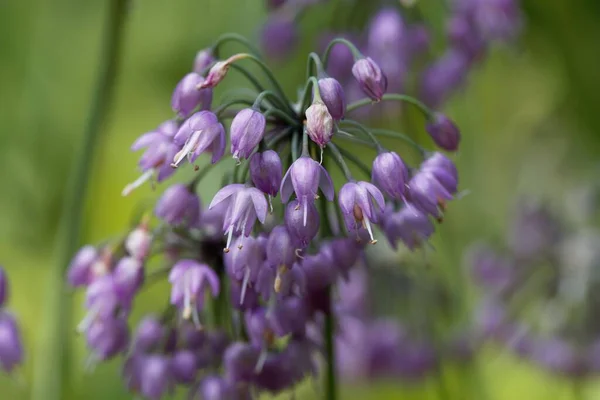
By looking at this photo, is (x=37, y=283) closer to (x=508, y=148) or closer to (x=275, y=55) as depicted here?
(x=275, y=55)

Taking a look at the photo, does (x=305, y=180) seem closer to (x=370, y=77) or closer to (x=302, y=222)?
(x=302, y=222)

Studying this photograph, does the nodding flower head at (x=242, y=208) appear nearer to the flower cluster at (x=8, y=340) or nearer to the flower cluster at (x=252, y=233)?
the flower cluster at (x=252, y=233)

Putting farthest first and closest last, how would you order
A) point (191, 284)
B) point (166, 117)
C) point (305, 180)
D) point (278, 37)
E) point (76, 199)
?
point (166, 117) → point (278, 37) → point (76, 199) → point (191, 284) → point (305, 180)

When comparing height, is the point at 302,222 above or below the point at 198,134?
below

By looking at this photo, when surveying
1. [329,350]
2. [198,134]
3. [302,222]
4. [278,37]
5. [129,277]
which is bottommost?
[329,350]

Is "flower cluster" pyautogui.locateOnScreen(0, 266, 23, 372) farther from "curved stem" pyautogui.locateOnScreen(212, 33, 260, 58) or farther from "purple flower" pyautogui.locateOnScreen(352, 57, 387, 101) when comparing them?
"purple flower" pyautogui.locateOnScreen(352, 57, 387, 101)

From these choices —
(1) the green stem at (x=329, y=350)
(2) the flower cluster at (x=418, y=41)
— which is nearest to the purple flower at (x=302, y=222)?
(1) the green stem at (x=329, y=350)

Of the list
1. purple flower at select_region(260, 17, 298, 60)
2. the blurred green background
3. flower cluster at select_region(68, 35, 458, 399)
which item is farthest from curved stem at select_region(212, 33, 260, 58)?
the blurred green background

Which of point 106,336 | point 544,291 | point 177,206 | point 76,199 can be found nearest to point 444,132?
point 177,206
